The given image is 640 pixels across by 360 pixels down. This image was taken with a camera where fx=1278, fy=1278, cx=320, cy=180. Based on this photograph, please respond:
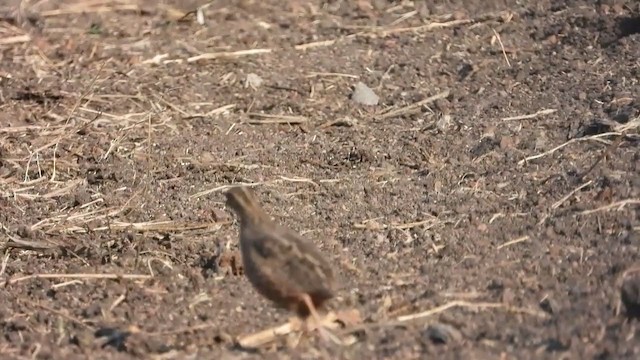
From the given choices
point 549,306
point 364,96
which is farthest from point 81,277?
point 364,96

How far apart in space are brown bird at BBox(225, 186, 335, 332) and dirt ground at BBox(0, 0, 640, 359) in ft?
0.63

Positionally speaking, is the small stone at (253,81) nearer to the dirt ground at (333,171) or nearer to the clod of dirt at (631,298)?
the dirt ground at (333,171)

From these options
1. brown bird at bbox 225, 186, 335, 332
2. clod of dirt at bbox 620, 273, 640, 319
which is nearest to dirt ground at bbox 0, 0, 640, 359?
clod of dirt at bbox 620, 273, 640, 319

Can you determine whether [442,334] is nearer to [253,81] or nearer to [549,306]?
[549,306]

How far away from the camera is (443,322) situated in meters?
5.55

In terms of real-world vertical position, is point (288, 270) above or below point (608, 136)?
above

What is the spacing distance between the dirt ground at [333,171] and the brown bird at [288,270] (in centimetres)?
19

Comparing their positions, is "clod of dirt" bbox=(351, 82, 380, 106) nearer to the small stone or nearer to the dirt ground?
the dirt ground

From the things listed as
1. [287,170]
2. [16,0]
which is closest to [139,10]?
[16,0]

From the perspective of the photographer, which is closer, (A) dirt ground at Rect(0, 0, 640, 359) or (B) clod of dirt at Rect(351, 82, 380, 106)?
(A) dirt ground at Rect(0, 0, 640, 359)

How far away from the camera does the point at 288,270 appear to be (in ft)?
17.7

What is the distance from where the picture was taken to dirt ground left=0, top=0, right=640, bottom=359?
5.68 m

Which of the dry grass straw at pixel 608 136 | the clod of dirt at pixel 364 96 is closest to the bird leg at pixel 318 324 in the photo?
the dry grass straw at pixel 608 136

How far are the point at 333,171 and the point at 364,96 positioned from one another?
4.41ft
